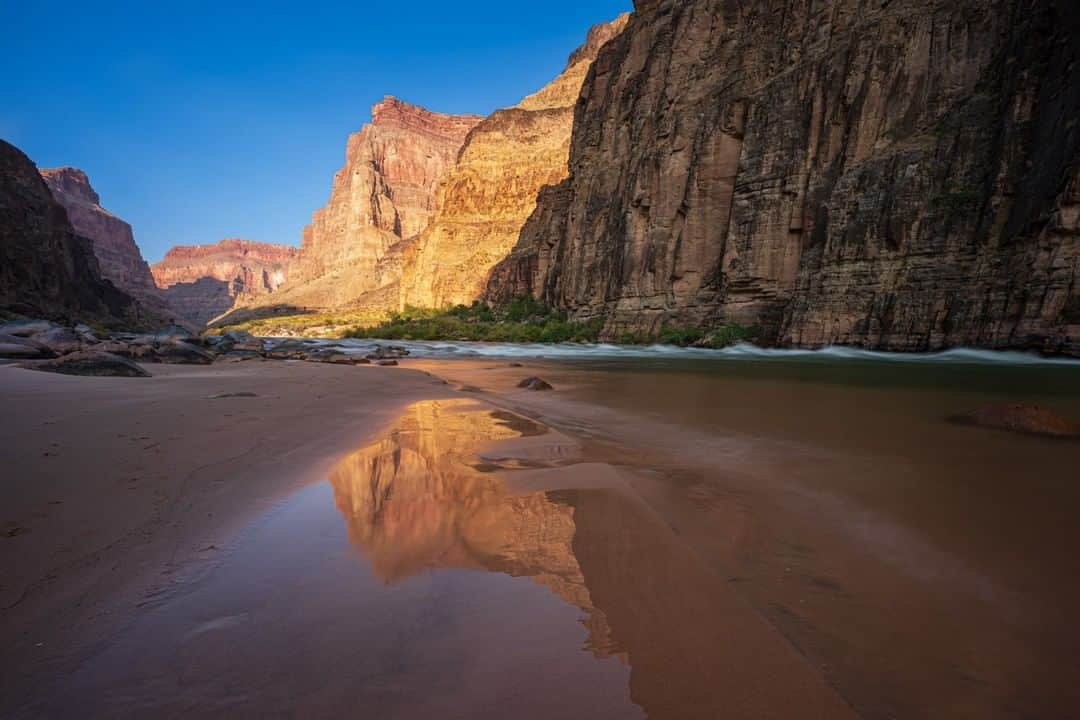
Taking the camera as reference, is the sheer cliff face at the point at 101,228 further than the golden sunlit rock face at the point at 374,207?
Yes

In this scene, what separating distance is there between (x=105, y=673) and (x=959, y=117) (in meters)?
26.9

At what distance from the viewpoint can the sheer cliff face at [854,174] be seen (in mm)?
15500

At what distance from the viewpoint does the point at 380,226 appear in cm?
14525

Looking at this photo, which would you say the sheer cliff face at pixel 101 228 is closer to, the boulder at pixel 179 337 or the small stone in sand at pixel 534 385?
the boulder at pixel 179 337

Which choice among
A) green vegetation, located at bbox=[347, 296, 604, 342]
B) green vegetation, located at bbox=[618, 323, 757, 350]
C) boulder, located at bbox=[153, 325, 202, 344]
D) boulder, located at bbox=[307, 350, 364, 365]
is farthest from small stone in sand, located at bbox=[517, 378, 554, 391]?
green vegetation, located at bbox=[347, 296, 604, 342]

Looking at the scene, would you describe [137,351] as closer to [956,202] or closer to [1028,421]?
[1028,421]

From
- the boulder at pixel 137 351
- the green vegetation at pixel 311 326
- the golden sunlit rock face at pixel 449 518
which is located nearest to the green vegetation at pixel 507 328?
the green vegetation at pixel 311 326

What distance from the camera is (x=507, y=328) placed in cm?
4362

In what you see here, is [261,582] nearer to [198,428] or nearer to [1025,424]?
[198,428]

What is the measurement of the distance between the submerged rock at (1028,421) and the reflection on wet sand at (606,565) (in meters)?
4.30

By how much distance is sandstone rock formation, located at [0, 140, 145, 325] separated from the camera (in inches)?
1553

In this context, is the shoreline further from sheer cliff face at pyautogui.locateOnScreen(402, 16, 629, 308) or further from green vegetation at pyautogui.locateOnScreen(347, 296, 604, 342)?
sheer cliff face at pyautogui.locateOnScreen(402, 16, 629, 308)

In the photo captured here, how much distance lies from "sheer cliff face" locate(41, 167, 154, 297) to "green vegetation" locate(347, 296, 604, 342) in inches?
5981

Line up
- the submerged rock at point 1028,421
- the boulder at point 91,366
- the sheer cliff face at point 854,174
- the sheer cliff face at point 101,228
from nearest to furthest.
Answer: the submerged rock at point 1028,421
the boulder at point 91,366
the sheer cliff face at point 854,174
the sheer cliff face at point 101,228
